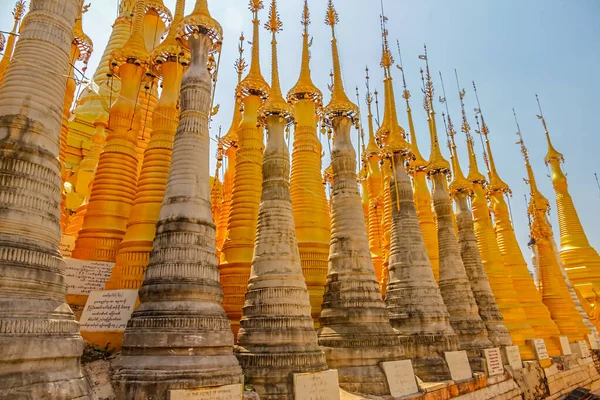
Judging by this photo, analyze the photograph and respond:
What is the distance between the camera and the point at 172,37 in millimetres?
12195

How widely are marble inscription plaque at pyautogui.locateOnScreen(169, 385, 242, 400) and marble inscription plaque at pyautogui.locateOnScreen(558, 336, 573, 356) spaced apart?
65.7ft

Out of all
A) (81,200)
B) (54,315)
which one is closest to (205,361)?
(54,315)

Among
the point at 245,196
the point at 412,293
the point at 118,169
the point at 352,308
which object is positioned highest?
the point at 118,169

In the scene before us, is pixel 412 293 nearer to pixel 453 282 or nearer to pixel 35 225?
pixel 453 282

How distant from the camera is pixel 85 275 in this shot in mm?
11320

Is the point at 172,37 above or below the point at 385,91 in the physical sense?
below

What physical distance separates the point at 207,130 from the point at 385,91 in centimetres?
1074

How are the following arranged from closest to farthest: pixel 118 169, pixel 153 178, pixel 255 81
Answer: pixel 153 178 < pixel 118 169 < pixel 255 81

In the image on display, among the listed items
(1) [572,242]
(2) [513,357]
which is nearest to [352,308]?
(2) [513,357]

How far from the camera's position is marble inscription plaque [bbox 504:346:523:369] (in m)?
17.0

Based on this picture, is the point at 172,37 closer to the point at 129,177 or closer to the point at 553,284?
the point at 129,177

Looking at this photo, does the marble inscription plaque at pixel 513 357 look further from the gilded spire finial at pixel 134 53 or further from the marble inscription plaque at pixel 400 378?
the gilded spire finial at pixel 134 53

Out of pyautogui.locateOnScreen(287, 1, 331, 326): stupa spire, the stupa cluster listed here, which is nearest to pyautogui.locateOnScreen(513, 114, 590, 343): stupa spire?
the stupa cluster

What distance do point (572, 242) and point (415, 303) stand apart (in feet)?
89.7
